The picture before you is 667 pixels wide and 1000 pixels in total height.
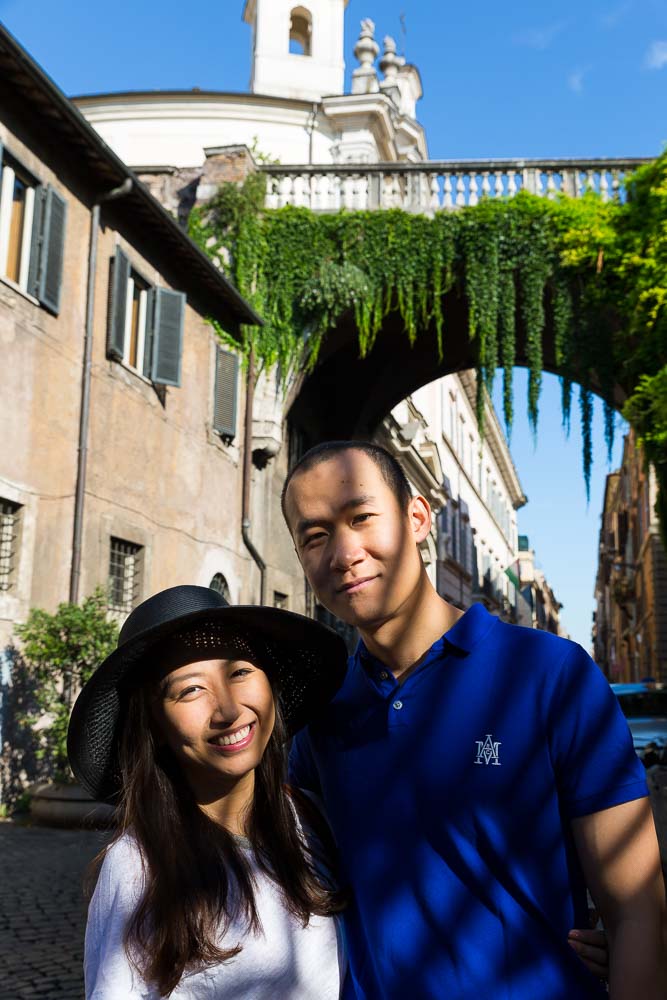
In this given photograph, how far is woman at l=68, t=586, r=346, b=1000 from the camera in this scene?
1.67 meters

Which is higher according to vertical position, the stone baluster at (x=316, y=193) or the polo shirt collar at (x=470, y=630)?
the stone baluster at (x=316, y=193)

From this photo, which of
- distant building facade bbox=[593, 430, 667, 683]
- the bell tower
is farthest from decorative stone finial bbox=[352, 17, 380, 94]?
distant building facade bbox=[593, 430, 667, 683]

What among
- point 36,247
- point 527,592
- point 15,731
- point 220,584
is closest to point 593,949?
Result: point 15,731

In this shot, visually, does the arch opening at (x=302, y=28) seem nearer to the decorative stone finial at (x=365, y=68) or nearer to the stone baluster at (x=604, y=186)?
the decorative stone finial at (x=365, y=68)

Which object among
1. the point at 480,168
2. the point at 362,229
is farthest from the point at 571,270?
the point at 362,229

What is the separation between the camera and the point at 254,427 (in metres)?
16.7

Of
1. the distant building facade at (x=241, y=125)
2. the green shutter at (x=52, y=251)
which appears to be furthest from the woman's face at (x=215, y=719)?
the distant building facade at (x=241, y=125)

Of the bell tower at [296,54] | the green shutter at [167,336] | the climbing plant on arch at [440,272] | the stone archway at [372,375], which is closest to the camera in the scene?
the green shutter at [167,336]

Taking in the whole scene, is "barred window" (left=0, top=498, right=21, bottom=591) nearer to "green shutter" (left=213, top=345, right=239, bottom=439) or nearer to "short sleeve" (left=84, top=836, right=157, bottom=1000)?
"green shutter" (left=213, top=345, right=239, bottom=439)

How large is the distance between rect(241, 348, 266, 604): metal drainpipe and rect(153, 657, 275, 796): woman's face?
14.3 m

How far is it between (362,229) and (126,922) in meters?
16.4

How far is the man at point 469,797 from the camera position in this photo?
158 cm

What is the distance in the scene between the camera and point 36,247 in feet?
34.3

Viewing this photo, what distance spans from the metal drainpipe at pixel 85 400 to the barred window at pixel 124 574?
1141 mm
